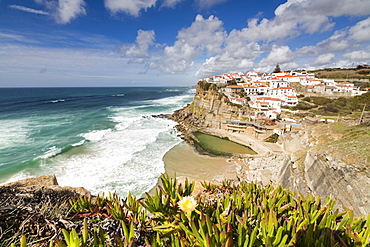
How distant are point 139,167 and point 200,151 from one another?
9.08 metres

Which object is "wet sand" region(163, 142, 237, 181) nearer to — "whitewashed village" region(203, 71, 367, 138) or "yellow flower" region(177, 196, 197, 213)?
"whitewashed village" region(203, 71, 367, 138)

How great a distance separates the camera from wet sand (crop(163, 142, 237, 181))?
16203 mm

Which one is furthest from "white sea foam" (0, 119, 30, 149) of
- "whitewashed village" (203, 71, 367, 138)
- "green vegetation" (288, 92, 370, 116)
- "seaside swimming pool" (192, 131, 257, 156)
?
"green vegetation" (288, 92, 370, 116)

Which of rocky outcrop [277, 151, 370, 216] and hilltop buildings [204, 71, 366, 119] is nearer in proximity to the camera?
rocky outcrop [277, 151, 370, 216]

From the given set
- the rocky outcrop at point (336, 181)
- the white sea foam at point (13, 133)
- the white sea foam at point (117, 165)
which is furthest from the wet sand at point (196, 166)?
the white sea foam at point (13, 133)

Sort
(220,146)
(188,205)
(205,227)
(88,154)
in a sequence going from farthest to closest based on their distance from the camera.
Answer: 1. (220,146)
2. (88,154)
3. (188,205)
4. (205,227)

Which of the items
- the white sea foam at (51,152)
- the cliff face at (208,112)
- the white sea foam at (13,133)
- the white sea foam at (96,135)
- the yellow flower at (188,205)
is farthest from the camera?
the cliff face at (208,112)

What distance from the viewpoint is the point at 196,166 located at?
18.2m

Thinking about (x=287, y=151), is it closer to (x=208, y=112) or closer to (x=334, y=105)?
(x=208, y=112)

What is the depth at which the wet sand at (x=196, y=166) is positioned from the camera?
16203 mm

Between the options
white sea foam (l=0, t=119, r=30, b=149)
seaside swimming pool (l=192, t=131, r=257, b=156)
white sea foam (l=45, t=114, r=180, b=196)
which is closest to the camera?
white sea foam (l=45, t=114, r=180, b=196)

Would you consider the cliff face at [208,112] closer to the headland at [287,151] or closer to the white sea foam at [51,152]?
the headland at [287,151]

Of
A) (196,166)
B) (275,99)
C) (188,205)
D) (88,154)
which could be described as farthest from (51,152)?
(275,99)

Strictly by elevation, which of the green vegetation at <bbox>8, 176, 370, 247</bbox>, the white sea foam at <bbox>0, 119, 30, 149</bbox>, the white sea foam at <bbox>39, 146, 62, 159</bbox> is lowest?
the white sea foam at <bbox>39, 146, 62, 159</bbox>
